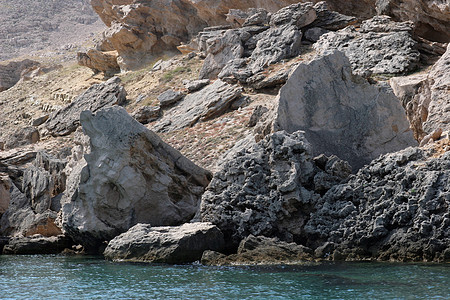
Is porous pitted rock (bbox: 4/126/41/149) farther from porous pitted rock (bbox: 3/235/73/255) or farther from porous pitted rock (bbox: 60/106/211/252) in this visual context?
porous pitted rock (bbox: 60/106/211/252)

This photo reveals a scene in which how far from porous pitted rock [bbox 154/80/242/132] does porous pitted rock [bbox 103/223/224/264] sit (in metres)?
15.7

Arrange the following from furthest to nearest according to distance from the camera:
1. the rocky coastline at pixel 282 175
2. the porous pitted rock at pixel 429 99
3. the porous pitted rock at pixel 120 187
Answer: the porous pitted rock at pixel 120 187 → the porous pitted rock at pixel 429 99 → the rocky coastline at pixel 282 175

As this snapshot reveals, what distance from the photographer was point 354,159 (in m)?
20.3

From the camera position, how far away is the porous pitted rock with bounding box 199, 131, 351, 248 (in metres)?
18.1

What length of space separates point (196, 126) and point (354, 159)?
14297 mm

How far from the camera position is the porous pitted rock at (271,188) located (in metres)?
18.1

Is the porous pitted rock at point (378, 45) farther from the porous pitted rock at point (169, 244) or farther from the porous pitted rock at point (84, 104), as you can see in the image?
the porous pitted rock at point (169, 244)

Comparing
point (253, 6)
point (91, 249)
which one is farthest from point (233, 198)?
point (253, 6)

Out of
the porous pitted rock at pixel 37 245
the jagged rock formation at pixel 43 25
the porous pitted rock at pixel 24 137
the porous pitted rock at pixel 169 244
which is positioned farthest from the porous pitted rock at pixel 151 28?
the jagged rock formation at pixel 43 25

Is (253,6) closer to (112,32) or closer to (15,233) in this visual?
(112,32)

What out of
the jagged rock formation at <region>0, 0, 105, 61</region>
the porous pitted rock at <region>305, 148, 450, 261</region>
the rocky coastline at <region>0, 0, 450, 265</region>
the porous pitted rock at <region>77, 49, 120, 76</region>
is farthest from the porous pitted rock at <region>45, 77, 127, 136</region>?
the jagged rock formation at <region>0, 0, 105, 61</region>

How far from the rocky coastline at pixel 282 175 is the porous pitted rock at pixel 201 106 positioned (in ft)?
0.53

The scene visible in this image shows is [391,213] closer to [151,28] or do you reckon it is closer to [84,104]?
[84,104]

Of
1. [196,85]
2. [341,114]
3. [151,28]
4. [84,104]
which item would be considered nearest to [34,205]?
[341,114]
